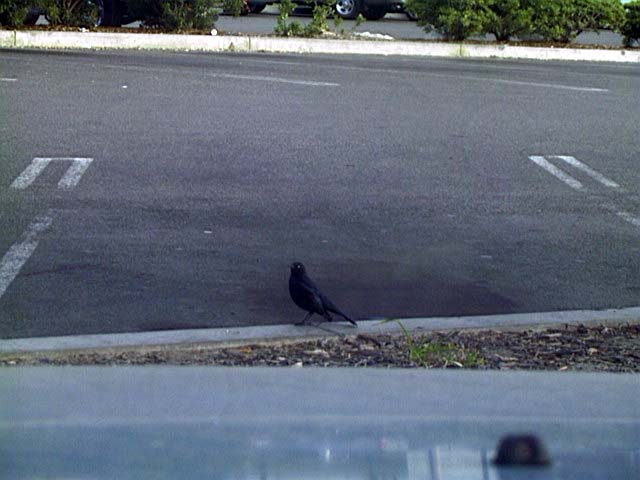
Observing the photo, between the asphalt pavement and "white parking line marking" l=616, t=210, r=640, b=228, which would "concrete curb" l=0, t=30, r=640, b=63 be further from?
"white parking line marking" l=616, t=210, r=640, b=228

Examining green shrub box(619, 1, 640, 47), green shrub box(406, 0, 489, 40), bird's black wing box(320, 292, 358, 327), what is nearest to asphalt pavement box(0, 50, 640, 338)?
bird's black wing box(320, 292, 358, 327)

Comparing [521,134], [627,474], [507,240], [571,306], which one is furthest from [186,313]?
[521,134]

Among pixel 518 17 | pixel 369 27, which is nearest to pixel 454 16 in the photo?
pixel 518 17

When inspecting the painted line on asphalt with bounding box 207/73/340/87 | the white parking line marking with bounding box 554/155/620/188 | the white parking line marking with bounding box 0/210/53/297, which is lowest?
the painted line on asphalt with bounding box 207/73/340/87

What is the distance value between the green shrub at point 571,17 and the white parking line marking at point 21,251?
614 inches

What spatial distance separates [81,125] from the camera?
36.8ft

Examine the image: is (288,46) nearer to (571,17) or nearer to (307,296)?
(571,17)

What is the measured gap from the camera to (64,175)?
30.0 ft

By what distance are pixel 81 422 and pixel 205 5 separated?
58.9 feet

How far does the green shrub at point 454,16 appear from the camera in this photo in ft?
69.6

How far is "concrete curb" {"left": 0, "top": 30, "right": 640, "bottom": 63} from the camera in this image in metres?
19.1

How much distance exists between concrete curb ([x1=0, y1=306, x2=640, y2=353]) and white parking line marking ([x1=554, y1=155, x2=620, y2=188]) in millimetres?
3457

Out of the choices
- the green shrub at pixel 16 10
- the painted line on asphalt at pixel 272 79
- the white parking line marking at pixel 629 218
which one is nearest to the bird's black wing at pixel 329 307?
the white parking line marking at pixel 629 218

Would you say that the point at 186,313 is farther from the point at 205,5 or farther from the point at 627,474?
the point at 205,5
